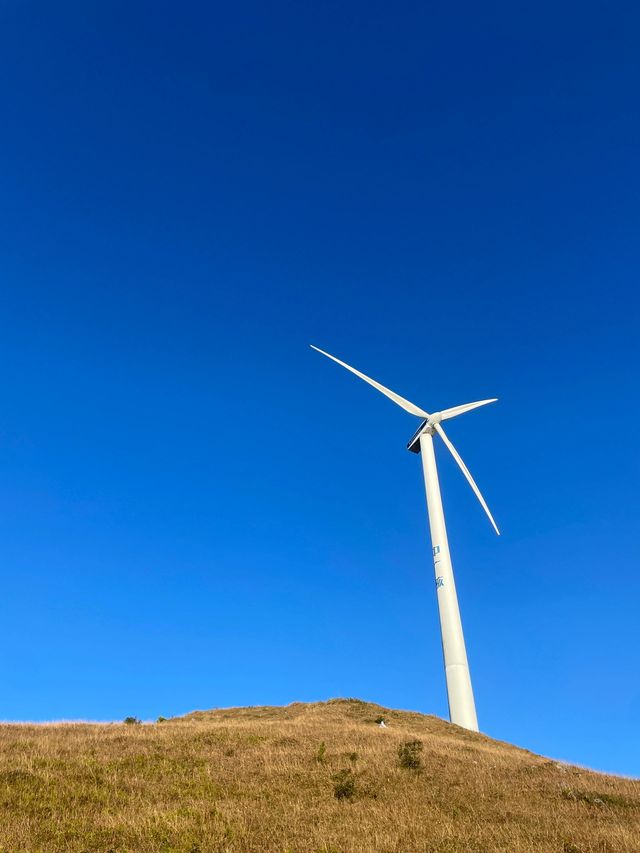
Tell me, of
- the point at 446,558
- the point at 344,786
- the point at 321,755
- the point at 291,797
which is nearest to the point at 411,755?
the point at 321,755

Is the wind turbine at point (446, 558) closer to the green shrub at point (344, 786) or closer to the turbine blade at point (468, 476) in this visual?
the turbine blade at point (468, 476)

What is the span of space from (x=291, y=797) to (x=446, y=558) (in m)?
34.2

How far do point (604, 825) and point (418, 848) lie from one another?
22.2 feet

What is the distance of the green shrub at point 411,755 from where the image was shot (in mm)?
24328

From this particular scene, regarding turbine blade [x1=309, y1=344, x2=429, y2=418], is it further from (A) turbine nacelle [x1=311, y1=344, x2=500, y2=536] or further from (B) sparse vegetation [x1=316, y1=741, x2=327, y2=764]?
(B) sparse vegetation [x1=316, y1=741, x2=327, y2=764]

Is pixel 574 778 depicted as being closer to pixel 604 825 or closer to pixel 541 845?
pixel 604 825

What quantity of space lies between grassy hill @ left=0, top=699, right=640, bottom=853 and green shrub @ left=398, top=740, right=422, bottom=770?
0.09 meters

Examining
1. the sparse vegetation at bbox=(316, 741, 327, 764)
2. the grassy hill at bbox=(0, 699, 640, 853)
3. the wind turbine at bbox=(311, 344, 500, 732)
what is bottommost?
the grassy hill at bbox=(0, 699, 640, 853)

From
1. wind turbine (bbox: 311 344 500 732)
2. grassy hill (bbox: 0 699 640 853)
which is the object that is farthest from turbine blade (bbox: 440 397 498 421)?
grassy hill (bbox: 0 699 640 853)

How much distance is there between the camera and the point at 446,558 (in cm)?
5128

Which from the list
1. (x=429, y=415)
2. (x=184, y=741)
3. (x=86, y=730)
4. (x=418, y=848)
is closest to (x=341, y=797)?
(x=418, y=848)

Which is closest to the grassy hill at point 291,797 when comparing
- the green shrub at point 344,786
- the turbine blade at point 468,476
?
the green shrub at point 344,786

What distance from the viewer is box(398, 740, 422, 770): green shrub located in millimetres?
24328

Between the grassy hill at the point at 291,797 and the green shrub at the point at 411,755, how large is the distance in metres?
0.09
